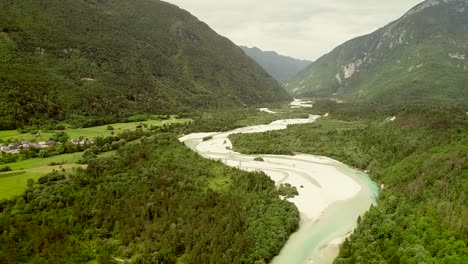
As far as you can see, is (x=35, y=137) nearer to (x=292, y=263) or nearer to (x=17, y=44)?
(x=17, y=44)

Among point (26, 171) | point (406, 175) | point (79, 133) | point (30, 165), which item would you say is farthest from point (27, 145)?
point (406, 175)

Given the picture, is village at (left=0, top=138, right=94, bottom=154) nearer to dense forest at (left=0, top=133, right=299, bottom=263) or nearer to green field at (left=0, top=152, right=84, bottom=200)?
green field at (left=0, top=152, right=84, bottom=200)

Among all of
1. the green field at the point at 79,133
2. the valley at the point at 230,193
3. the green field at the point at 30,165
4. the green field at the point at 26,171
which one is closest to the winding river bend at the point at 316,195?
the valley at the point at 230,193

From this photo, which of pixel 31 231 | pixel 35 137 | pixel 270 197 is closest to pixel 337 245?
pixel 270 197

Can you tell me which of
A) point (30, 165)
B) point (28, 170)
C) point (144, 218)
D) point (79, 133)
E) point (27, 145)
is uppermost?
point (27, 145)

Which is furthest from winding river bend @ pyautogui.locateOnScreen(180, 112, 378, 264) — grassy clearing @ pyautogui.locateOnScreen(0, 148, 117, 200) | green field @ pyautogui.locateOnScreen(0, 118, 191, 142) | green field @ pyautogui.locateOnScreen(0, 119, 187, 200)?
grassy clearing @ pyautogui.locateOnScreen(0, 148, 117, 200)

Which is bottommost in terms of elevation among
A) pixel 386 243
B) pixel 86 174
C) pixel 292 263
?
pixel 292 263

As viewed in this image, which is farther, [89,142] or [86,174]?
[89,142]

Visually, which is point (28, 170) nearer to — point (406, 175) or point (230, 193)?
point (230, 193)
